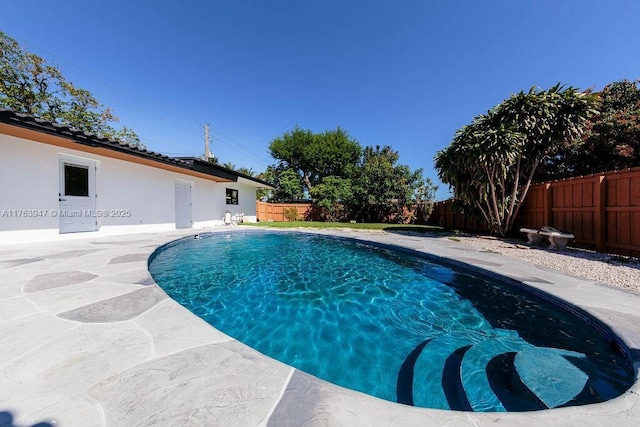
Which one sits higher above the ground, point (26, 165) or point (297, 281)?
point (26, 165)

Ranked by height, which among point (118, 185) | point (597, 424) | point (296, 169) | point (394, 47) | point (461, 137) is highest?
point (394, 47)

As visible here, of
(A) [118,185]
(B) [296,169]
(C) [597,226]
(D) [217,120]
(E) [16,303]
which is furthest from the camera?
(B) [296,169]

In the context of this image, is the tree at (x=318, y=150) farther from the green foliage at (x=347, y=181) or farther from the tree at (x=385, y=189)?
the tree at (x=385, y=189)

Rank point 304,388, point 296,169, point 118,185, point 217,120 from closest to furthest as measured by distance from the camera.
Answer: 1. point 304,388
2. point 118,185
3. point 217,120
4. point 296,169

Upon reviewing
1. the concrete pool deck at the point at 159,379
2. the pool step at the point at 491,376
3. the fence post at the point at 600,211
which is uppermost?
the fence post at the point at 600,211

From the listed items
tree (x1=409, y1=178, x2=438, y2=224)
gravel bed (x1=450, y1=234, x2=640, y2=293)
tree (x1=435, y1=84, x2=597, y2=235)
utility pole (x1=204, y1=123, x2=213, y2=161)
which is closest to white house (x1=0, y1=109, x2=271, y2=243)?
tree (x1=435, y1=84, x2=597, y2=235)

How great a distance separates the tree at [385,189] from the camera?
56.1 ft

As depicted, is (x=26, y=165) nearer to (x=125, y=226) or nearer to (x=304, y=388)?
(x=125, y=226)

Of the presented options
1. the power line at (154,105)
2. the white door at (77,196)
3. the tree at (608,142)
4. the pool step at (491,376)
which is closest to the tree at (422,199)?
the tree at (608,142)

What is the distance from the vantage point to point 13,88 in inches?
537

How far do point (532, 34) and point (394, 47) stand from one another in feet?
17.5

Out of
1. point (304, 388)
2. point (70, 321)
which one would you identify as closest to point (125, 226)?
point (70, 321)

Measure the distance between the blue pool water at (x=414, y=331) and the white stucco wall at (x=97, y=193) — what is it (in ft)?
12.9

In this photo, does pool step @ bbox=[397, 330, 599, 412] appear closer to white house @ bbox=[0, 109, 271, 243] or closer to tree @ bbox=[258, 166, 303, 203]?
white house @ bbox=[0, 109, 271, 243]
